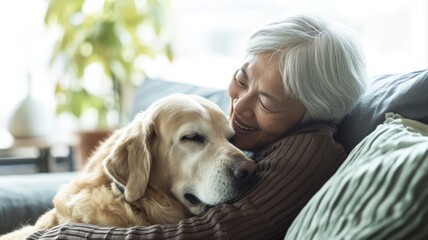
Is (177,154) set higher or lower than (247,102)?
lower

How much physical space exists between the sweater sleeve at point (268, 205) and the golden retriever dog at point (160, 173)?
0.33 feet

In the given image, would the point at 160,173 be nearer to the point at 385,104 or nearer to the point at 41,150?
the point at 385,104

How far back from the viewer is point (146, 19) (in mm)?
3158

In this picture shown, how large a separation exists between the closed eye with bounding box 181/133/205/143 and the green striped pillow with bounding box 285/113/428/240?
47 centimetres

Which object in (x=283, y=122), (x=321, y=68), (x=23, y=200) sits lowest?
(x=23, y=200)

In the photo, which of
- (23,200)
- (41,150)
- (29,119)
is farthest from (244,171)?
(41,150)

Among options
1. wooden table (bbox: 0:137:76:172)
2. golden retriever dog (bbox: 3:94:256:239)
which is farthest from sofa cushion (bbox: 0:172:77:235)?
wooden table (bbox: 0:137:76:172)

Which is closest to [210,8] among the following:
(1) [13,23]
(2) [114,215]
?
(1) [13,23]

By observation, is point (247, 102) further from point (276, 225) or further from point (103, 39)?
point (103, 39)

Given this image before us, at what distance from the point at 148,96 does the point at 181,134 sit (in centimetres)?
82

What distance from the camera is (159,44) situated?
332cm

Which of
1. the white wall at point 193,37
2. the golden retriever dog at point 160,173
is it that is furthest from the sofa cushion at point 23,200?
the white wall at point 193,37

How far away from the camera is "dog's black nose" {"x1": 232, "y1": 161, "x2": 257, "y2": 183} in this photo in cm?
137

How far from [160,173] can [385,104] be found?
0.60 meters
